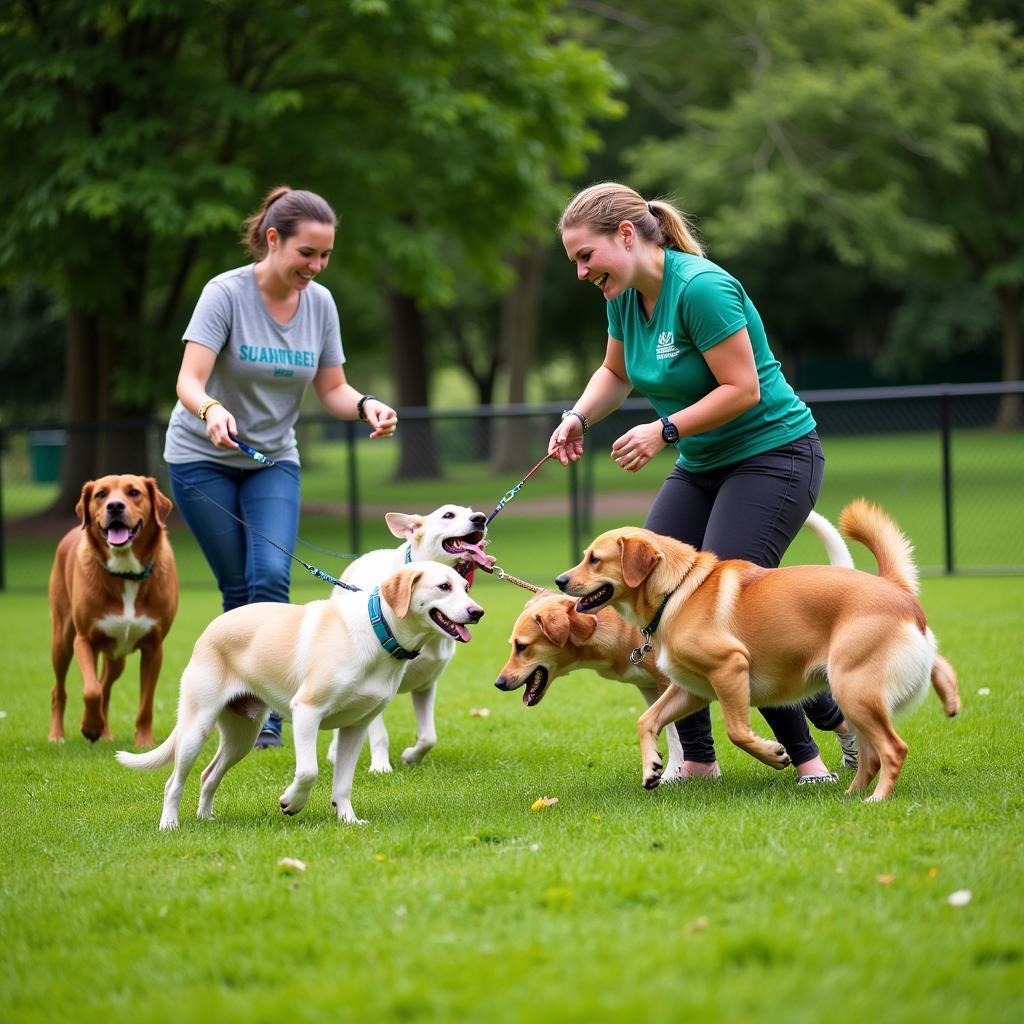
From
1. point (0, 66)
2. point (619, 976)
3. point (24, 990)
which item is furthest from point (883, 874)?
point (0, 66)

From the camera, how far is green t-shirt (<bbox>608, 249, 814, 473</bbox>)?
527 centimetres

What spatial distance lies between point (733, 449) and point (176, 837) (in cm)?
282

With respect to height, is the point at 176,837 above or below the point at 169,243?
below

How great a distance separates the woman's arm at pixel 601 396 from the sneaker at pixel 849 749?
1830mm

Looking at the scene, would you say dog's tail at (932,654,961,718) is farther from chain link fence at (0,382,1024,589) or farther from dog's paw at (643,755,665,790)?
chain link fence at (0,382,1024,589)

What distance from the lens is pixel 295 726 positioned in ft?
16.6

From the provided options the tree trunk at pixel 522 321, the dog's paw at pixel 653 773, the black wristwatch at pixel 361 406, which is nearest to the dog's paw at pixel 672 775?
the dog's paw at pixel 653 773

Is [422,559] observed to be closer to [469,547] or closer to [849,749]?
[469,547]

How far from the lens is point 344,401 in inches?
267

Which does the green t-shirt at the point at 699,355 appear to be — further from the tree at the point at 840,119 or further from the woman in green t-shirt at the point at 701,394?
the tree at the point at 840,119

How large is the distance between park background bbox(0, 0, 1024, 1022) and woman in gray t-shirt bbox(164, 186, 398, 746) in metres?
1.17

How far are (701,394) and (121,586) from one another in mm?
3670

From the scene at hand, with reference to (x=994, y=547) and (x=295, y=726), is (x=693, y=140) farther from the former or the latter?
(x=295, y=726)

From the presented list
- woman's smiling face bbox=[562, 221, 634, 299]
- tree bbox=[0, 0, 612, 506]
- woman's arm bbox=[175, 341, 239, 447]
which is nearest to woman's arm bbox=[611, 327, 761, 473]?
woman's smiling face bbox=[562, 221, 634, 299]
